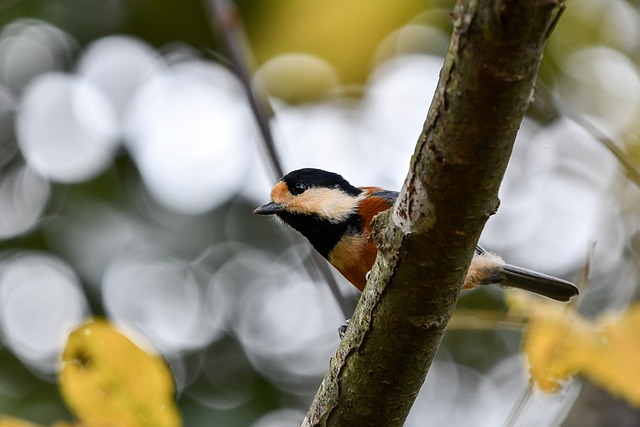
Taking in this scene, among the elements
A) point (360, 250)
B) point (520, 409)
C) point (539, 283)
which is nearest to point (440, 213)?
point (520, 409)

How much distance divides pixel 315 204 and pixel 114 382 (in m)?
1.54

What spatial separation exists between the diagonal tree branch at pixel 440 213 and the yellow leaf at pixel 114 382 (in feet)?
1.31

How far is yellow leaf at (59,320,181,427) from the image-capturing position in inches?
74.3

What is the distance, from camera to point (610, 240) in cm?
538

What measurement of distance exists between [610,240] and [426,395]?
10.4 ft

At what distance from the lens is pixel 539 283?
366 cm

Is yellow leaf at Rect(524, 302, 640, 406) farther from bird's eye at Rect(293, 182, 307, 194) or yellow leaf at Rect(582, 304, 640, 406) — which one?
bird's eye at Rect(293, 182, 307, 194)

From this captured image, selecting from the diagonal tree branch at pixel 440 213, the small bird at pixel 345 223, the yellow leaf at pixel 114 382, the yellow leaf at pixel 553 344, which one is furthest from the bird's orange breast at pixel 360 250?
the yellow leaf at pixel 114 382

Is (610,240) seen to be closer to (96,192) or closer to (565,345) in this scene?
(565,345)

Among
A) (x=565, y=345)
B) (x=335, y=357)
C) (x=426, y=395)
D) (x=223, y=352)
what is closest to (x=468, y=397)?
(x=426, y=395)

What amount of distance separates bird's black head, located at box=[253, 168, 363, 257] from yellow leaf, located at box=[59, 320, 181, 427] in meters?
1.36

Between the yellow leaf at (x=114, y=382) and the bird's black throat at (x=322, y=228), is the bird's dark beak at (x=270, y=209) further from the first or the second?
the yellow leaf at (x=114, y=382)

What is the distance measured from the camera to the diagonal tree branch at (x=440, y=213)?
4.30 ft

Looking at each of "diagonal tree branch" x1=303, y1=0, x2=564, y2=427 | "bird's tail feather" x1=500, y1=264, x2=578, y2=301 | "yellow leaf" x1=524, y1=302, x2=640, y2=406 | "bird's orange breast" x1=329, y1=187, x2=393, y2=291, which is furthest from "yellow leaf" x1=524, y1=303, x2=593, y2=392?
"bird's tail feather" x1=500, y1=264, x2=578, y2=301
